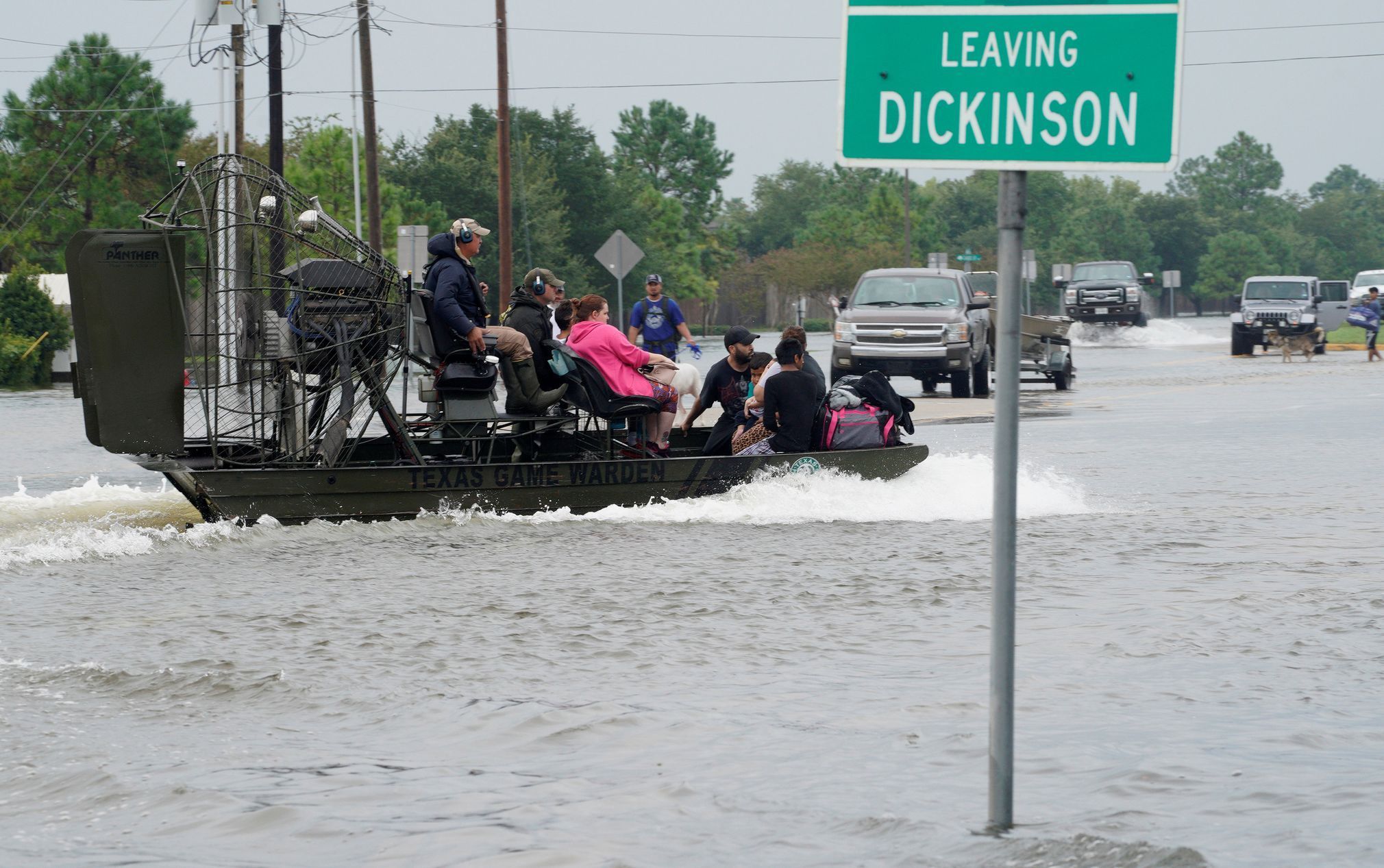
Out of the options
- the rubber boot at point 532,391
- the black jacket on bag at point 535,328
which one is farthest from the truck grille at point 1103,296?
the rubber boot at point 532,391

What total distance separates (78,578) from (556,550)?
302 cm

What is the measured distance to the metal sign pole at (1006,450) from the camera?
4289mm

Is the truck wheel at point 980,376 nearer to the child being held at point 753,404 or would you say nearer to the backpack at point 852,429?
the child being held at point 753,404

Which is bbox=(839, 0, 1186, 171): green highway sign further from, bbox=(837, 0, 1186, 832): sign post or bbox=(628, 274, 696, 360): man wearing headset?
bbox=(628, 274, 696, 360): man wearing headset

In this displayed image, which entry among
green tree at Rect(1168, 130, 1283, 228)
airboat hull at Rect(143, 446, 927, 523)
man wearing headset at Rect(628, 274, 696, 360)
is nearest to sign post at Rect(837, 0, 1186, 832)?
airboat hull at Rect(143, 446, 927, 523)

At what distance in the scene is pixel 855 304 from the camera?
2762 centimetres

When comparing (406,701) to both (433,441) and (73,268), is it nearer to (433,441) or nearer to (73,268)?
(73,268)

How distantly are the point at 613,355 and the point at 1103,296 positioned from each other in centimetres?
4264

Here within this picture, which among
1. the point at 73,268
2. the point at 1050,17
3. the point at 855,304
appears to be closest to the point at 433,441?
the point at 73,268

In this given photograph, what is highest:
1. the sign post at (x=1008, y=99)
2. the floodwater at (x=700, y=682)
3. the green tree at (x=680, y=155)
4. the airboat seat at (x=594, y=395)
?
the green tree at (x=680, y=155)

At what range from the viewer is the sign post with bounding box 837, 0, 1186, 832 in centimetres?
426

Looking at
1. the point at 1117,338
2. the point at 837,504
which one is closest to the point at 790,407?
the point at 837,504

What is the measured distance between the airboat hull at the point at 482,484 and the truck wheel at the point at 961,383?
47.2 ft

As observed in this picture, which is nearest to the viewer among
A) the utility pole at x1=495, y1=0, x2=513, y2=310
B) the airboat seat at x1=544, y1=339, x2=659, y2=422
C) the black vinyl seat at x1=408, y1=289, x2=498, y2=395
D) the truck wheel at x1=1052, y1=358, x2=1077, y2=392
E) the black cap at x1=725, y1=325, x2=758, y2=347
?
the black vinyl seat at x1=408, y1=289, x2=498, y2=395
